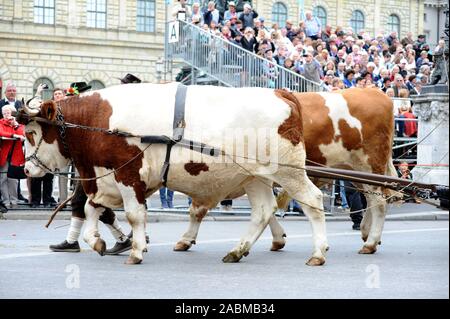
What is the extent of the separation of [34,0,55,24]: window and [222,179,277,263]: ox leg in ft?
172

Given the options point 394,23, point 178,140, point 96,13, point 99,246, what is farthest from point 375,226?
point 394,23

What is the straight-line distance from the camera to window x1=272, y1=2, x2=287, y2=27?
7206cm

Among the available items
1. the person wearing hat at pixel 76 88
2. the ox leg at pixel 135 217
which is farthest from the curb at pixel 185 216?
the ox leg at pixel 135 217

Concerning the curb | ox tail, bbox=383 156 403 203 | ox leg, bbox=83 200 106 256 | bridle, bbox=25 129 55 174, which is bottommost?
the curb

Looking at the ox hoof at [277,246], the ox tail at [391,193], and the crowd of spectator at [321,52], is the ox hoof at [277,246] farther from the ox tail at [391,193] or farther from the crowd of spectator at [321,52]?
the crowd of spectator at [321,52]

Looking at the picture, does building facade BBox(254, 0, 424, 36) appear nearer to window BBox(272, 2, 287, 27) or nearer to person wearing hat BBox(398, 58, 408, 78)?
window BBox(272, 2, 287, 27)

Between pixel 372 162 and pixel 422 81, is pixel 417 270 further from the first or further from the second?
pixel 422 81

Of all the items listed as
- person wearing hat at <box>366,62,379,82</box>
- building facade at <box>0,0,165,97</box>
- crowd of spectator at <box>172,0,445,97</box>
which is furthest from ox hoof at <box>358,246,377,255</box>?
building facade at <box>0,0,165,97</box>

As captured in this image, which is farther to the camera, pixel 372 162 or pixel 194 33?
pixel 194 33

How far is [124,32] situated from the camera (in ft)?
215

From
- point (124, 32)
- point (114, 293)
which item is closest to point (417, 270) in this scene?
point (114, 293)

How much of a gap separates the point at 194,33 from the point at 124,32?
3828 cm

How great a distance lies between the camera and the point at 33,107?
12.0m

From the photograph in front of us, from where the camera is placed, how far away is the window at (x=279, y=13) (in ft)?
236
